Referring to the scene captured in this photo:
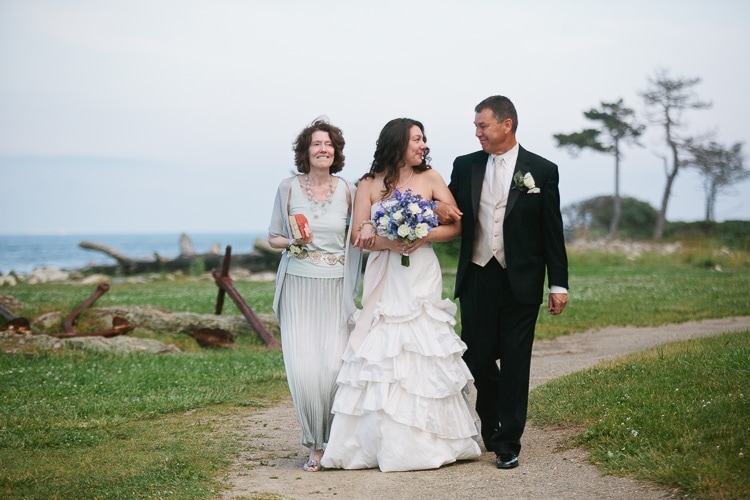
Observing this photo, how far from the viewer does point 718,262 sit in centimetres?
3195

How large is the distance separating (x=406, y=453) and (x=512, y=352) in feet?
3.88

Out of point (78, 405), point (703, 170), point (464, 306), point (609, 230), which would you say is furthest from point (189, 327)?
point (609, 230)

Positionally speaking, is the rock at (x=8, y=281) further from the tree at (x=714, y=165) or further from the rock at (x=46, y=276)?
the tree at (x=714, y=165)

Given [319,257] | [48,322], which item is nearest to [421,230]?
[319,257]

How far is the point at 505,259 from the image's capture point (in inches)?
287

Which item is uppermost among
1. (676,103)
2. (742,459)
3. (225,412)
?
(676,103)

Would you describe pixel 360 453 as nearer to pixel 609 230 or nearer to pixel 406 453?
pixel 406 453

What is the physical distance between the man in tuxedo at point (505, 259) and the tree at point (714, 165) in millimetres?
48024

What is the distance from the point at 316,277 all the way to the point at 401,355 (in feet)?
3.63

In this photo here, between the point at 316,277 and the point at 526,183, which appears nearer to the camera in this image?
the point at 526,183

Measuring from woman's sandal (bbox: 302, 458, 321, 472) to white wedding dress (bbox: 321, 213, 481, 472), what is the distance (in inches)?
3.1

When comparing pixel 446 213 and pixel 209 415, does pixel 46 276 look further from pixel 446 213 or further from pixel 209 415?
pixel 446 213

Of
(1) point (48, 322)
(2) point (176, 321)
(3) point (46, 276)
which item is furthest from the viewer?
(3) point (46, 276)

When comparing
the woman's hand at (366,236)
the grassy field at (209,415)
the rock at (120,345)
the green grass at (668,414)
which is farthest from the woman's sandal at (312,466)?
the rock at (120,345)
